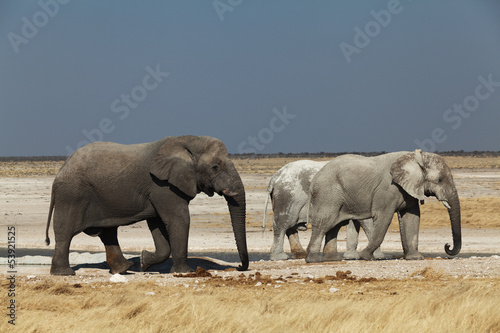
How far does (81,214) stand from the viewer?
49.7 feet

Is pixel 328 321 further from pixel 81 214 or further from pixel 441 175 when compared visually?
pixel 441 175

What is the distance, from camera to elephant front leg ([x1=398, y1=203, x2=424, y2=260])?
669 inches

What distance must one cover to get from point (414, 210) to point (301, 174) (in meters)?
3.16

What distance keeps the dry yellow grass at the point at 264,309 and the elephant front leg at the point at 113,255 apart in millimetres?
2948

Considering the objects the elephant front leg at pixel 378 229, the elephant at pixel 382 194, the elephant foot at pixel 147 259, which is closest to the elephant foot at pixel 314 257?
the elephant at pixel 382 194

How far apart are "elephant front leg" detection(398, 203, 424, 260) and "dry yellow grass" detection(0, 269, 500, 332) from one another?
13.2 feet

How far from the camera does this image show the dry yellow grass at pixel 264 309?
10.0 meters

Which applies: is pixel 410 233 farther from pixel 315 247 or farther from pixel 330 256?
pixel 315 247

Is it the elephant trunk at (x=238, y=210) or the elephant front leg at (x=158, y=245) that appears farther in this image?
the elephant front leg at (x=158, y=245)

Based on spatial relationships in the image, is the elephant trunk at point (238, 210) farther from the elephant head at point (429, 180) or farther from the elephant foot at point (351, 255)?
the elephant foot at point (351, 255)

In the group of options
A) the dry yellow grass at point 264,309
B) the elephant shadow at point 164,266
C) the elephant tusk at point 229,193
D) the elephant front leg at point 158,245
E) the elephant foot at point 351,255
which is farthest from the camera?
the elephant foot at point 351,255

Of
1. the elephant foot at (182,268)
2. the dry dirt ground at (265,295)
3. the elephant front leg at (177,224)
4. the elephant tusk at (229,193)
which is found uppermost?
the elephant tusk at (229,193)

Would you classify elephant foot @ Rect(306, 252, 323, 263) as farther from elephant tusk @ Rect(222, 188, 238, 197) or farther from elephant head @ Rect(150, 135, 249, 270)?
elephant tusk @ Rect(222, 188, 238, 197)

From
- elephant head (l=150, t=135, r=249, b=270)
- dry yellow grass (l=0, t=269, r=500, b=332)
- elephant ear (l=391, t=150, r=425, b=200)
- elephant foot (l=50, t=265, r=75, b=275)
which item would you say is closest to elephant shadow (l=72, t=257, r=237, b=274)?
elephant foot (l=50, t=265, r=75, b=275)
